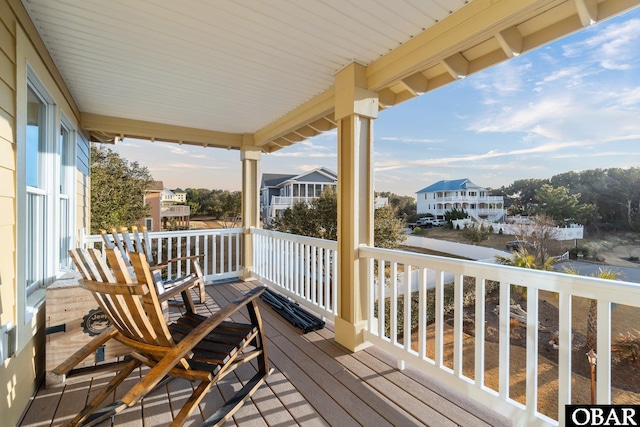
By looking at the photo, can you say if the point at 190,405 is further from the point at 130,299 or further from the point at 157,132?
the point at 157,132

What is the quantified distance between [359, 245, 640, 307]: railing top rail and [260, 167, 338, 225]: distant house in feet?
27.9

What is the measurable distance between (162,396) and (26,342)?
0.91 m

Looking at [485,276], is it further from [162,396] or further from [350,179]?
[162,396]

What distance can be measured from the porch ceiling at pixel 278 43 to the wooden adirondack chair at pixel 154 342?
5.27 ft

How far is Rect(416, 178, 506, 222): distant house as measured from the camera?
454 cm

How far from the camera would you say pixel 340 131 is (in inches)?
106

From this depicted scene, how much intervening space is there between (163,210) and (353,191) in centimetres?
1043

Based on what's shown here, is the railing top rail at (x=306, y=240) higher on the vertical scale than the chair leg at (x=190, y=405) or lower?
higher

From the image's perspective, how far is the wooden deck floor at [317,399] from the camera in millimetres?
1708

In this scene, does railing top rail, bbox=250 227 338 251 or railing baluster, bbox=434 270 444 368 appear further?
railing top rail, bbox=250 227 338 251

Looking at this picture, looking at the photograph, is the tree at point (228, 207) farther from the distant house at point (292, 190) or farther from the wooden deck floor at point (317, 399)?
the wooden deck floor at point (317, 399)

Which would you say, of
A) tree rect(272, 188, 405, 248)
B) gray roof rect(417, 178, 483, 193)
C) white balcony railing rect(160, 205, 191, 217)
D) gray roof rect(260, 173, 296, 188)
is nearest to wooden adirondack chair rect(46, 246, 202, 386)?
gray roof rect(417, 178, 483, 193)

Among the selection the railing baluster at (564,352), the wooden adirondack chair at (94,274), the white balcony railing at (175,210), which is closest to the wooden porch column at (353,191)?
the railing baluster at (564,352)

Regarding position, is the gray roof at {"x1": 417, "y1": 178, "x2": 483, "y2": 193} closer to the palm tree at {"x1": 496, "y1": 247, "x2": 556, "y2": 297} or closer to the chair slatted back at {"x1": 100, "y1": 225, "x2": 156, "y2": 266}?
the palm tree at {"x1": 496, "y1": 247, "x2": 556, "y2": 297}
